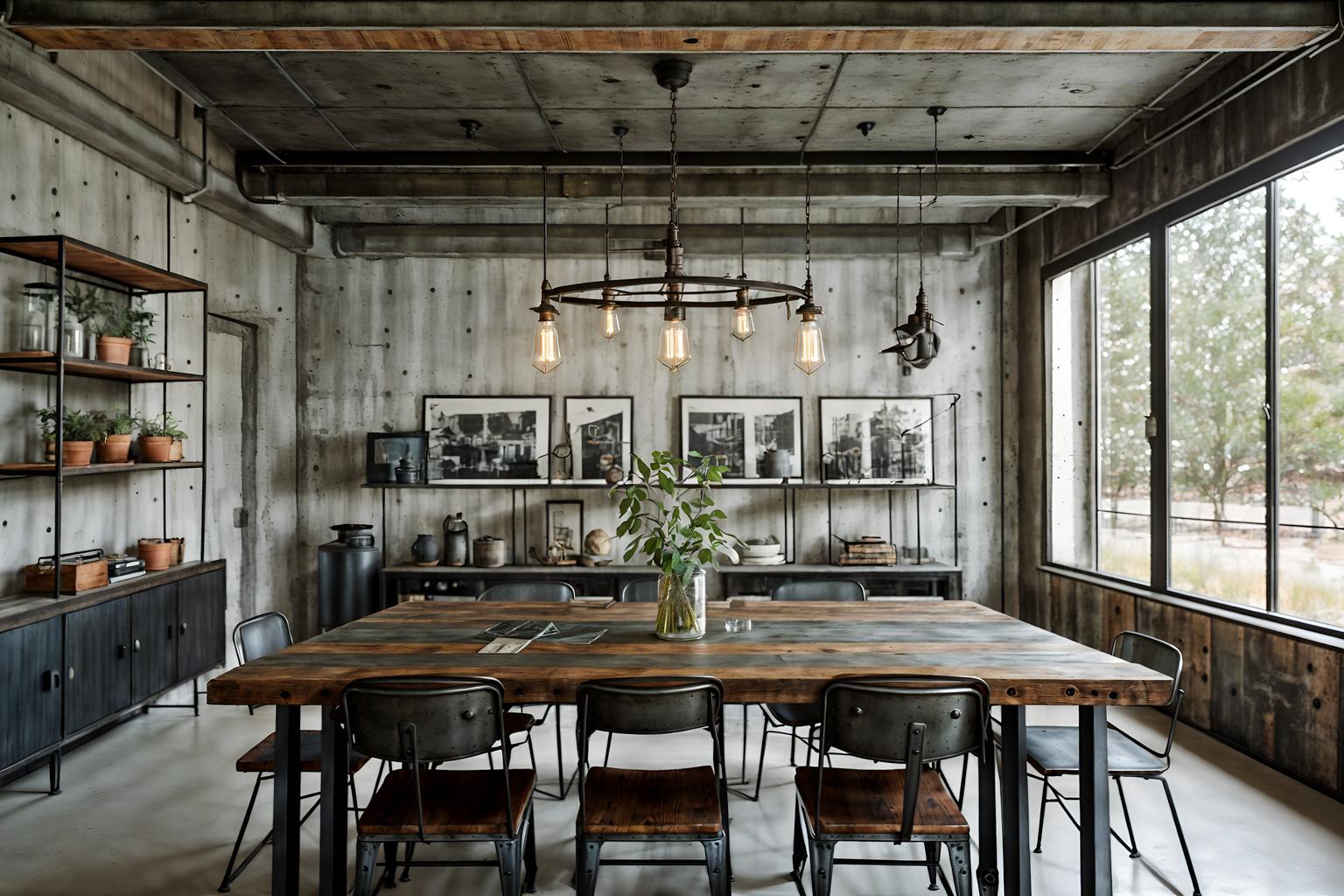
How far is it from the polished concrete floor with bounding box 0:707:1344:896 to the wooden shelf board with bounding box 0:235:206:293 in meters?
2.54

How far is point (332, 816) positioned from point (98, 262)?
3160 millimetres

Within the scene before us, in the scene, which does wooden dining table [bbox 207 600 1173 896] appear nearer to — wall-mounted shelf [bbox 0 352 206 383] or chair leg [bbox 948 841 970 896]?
chair leg [bbox 948 841 970 896]

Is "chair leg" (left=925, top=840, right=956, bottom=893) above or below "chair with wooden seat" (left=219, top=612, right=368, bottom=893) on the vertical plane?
below

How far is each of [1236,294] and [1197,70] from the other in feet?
3.89

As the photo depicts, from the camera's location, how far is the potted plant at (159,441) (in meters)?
4.51

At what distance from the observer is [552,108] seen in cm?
460

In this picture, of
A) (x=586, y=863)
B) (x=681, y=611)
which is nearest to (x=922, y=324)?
(x=681, y=611)

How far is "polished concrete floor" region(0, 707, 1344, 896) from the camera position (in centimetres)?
294

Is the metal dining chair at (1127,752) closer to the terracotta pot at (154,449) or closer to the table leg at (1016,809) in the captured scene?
the table leg at (1016,809)

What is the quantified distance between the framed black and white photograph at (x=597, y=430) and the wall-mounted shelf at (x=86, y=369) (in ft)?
8.79

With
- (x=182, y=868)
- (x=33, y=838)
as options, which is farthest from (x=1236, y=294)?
(x=33, y=838)

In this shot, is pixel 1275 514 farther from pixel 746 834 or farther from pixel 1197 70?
pixel 746 834

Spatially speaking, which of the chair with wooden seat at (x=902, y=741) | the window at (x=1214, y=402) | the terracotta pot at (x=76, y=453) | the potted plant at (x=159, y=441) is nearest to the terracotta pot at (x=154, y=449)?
the potted plant at (x=159, y=441)

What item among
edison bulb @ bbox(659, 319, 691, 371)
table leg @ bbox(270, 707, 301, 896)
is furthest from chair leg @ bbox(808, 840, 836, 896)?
edison bulb @ bbox(659, 319, 691, 371)
